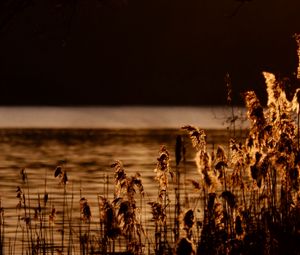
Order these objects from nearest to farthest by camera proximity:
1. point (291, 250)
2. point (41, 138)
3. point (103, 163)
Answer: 1. point (291, 250)
2. point (103, 163)
3. point (41, 138)

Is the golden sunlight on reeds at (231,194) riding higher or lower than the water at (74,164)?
lower

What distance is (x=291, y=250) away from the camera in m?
11.6

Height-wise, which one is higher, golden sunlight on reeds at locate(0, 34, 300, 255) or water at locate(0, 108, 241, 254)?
water at locate(0, 108, 241, 254)

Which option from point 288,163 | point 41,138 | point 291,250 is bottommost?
point 291,250

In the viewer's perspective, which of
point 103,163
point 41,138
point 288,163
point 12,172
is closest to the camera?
point 288,163

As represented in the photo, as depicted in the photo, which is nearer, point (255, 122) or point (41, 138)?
point (255, 122)

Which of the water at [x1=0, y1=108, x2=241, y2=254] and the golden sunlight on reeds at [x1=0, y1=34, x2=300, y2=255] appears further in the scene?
the water at [x1=0, y1=108, x2=241, y2=254]

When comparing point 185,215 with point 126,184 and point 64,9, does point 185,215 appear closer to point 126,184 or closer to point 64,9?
point 126,184

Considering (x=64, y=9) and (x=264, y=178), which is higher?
(x=64, y=9)

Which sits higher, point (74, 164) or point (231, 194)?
point (74, 164)

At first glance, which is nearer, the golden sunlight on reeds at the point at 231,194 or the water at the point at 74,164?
the golden sunlight on reeds at the point at 231,194

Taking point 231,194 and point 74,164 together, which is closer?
point 231,194

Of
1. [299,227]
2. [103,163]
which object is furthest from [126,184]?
[103,163]

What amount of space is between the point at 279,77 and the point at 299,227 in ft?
4.92
